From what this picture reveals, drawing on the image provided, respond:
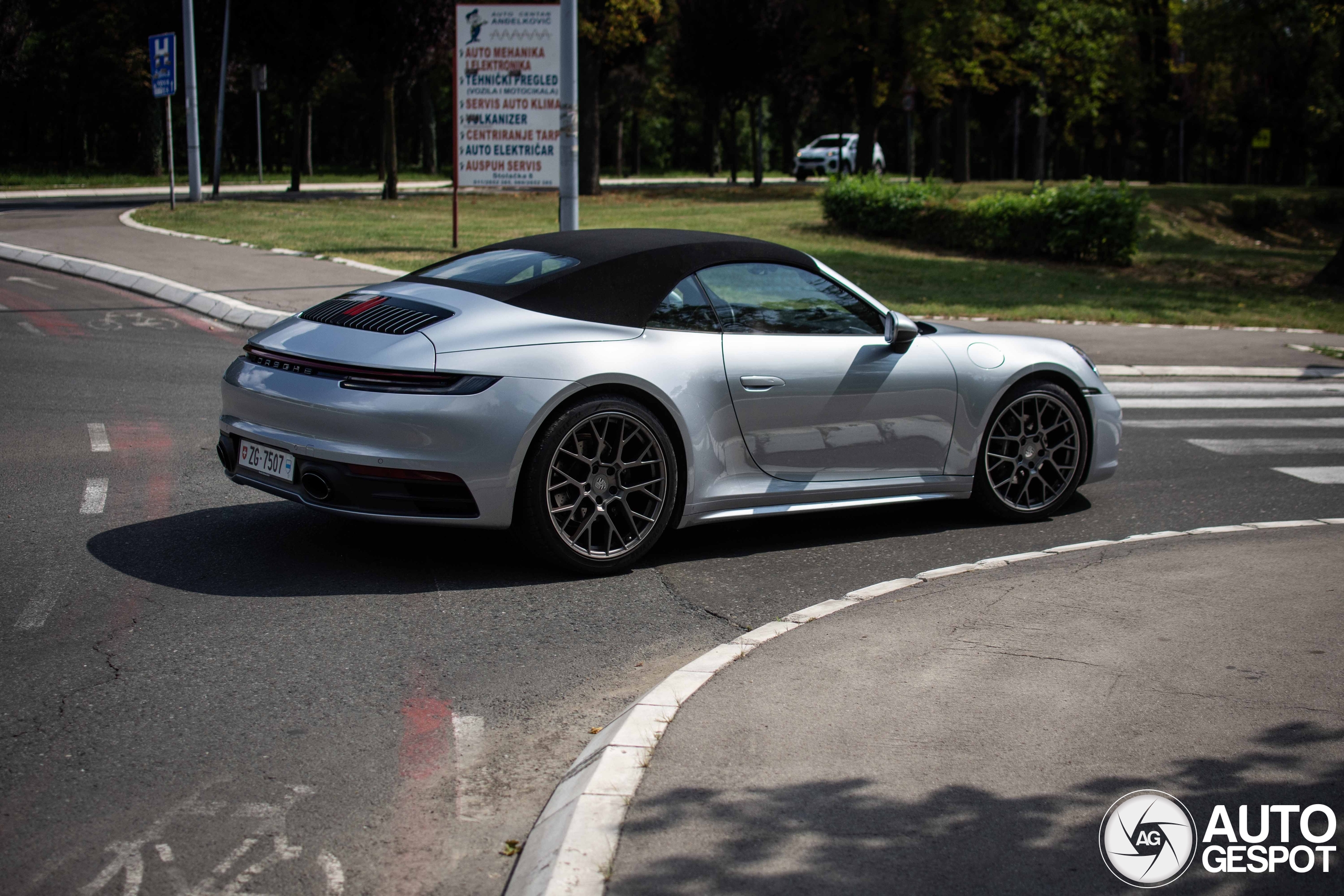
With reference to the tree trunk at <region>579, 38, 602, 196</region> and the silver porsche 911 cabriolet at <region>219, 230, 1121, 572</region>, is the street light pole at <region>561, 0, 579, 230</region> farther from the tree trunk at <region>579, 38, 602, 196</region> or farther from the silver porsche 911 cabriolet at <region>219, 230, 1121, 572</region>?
the tree trunk at <region>579, 38, 602, 196</region>

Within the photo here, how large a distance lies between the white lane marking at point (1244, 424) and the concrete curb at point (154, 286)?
293 inches

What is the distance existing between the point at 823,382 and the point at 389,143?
2857 cm

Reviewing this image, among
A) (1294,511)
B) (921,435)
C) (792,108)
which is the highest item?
(792,108)

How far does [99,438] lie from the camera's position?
777cm

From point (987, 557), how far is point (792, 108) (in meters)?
47.3

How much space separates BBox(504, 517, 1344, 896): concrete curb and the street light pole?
10.4 m

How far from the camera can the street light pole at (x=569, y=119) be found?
14.1 m

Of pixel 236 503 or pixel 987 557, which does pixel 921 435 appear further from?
pixel 236 503

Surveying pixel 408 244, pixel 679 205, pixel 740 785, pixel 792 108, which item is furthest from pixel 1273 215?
pixel 740 785

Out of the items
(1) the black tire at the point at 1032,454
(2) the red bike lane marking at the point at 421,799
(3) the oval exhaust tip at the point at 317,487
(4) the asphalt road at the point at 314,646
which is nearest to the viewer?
(2) the red bike lane marking at the point at 421,799

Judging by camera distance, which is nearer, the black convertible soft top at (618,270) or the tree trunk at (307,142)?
the black convertible soft top at (618,270)

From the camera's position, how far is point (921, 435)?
6465 millimetres

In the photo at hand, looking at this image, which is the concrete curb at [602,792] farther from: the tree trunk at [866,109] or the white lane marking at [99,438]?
the tree trunk at [866,109]

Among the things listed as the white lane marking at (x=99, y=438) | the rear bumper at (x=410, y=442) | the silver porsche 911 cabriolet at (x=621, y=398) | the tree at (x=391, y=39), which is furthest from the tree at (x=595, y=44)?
the rear bumper at (x=410, y=442)
